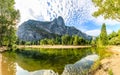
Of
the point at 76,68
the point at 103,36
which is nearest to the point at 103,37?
the point at 103,36

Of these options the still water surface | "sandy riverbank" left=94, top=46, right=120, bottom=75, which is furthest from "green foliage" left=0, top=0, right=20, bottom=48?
"sandy riverbank" left=94, top=46, right=120, bottom=75

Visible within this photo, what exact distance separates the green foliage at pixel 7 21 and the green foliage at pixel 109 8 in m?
29.2

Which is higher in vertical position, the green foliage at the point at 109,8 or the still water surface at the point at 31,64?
the green foliage at the point at 109,8

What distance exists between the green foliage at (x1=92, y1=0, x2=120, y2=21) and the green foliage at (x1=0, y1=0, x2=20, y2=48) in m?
29.2

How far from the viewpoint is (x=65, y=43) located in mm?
92938

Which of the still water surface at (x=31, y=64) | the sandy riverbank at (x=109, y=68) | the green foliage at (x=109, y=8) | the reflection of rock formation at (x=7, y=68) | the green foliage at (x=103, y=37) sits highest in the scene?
the green foliage at (x=109, y=8)

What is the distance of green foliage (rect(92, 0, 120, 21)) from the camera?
15.9m

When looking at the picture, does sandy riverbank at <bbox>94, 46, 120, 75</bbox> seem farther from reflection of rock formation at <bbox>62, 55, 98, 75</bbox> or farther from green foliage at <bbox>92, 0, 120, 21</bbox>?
green foliage at <bbox>92, 0, 120, 21</bbox>

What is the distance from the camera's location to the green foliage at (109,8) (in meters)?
15.9

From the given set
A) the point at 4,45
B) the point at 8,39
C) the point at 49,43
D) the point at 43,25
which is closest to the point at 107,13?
the point at 8,39

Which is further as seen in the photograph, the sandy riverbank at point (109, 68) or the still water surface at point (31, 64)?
the still water surface at point (31, 64)

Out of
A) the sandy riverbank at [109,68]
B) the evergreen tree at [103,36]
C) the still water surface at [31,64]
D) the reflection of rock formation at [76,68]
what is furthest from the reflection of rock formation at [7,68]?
the evergreen tree at [103,36]

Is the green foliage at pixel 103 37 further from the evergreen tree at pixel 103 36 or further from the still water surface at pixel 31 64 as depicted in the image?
the still water surface at pixel 31 64

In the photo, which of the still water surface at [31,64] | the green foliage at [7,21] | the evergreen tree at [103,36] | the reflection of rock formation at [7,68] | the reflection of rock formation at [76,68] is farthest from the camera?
the evergreen tree at [103,36]
